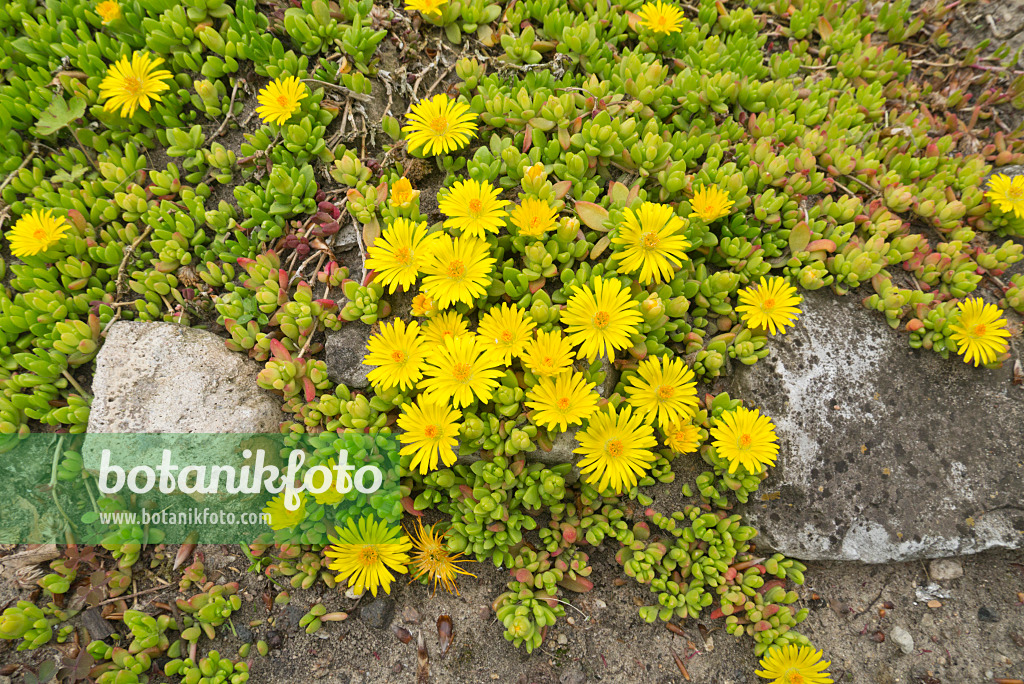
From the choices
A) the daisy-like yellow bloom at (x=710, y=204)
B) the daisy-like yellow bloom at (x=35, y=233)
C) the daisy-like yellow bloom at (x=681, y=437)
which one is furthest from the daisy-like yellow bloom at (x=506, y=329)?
the daisy-like yellow bloom at (x=35, y=233)

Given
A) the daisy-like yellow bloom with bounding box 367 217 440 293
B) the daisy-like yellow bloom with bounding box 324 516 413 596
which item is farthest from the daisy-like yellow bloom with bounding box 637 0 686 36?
the daisy-like yellow bloom with bounding box 324 516 413 596

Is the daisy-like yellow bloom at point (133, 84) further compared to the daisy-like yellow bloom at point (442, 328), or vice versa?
the daisy-like yellow bloom at point (133, 84)

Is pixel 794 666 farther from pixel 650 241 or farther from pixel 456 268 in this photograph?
pixel 456 268

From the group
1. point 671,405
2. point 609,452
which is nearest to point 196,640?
point 609,452

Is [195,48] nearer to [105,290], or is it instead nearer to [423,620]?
[105,290]

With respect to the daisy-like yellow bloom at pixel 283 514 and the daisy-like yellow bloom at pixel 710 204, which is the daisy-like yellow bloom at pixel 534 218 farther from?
the daisy-like yellow bloom at pixel 283 514
